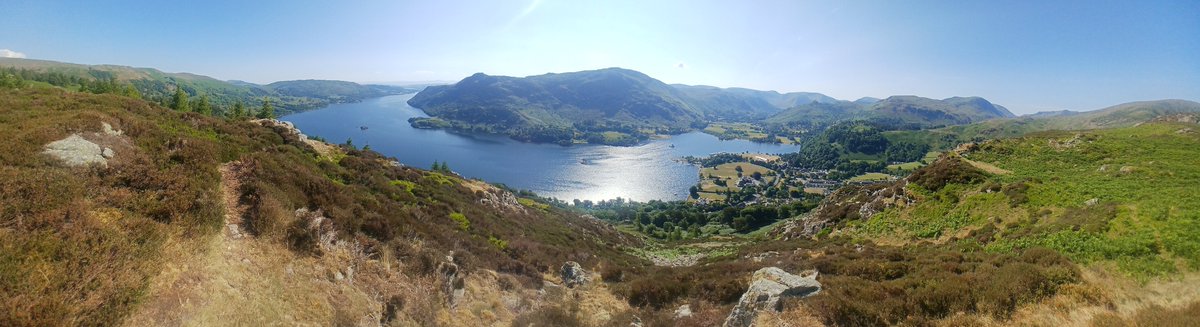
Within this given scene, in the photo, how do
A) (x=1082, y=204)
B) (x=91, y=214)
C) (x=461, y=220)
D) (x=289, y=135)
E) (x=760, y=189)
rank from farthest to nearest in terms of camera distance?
(x=760, y=189), (x=289, y=135), (x=461, y=220), (x=1082, y=204), (x=91, y=214)

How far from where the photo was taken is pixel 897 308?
39.1 feet

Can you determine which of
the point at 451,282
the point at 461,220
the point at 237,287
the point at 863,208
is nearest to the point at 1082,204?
the point at 863,208

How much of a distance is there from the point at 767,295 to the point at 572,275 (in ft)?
39.0

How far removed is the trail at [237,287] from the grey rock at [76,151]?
3.48 meters

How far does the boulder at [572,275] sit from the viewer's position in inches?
906

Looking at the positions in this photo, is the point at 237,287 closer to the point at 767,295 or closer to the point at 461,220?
the point at 767,295

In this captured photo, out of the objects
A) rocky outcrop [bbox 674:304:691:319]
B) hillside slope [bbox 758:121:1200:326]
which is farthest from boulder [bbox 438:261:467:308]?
hillside slope [bbox 758:121:1200:326]

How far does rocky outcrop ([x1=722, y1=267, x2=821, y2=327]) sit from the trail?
39.0 feet

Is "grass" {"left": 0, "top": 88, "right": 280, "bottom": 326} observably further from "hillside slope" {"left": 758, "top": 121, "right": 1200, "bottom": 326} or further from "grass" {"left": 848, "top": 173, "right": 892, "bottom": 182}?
"grass" {"left": 848, "top": 173, "right": 892, "bottom": 182}

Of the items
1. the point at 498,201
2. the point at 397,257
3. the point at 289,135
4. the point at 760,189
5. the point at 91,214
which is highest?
the point at 289,135

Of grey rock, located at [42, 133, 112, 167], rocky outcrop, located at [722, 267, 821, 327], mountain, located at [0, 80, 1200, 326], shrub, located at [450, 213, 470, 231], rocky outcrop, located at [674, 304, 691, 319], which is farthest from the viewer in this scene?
shrub, located at [450, 213, 470, 231]

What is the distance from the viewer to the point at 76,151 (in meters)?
13.5

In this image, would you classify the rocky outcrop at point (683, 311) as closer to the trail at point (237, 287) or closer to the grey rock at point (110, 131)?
the trail at point (237, 287)

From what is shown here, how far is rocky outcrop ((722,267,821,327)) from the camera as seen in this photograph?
539 inches
